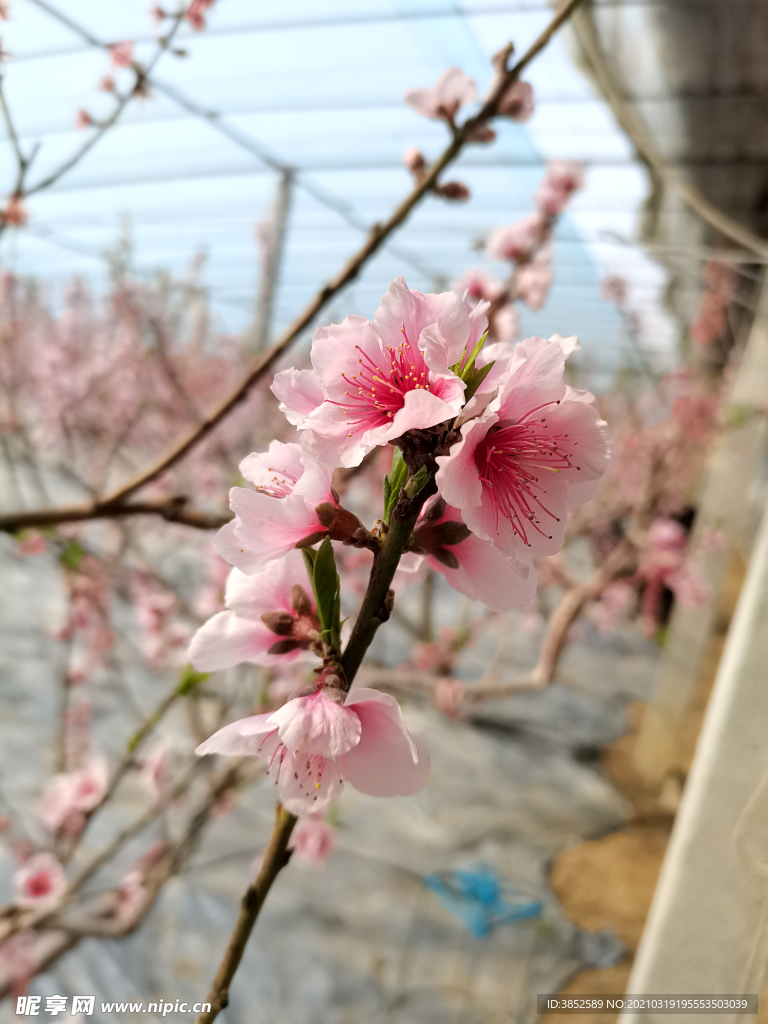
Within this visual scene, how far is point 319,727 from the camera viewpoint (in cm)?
27

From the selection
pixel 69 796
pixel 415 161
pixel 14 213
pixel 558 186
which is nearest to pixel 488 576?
pixel 415 161

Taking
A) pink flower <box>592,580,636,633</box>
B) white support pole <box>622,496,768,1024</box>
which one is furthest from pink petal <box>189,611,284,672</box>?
pink flower <box>592,580,636,633</box>

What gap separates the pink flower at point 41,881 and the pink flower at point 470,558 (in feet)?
3.54

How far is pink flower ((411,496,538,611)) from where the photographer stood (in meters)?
0.30

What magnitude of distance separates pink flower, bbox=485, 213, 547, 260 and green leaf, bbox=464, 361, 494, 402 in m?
0.92

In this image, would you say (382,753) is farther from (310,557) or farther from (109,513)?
(109,513)

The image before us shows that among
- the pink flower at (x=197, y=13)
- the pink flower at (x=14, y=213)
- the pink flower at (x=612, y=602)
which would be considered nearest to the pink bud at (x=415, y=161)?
the pink flower at (x=197, y=13)

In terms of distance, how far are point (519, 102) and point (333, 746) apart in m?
0.64

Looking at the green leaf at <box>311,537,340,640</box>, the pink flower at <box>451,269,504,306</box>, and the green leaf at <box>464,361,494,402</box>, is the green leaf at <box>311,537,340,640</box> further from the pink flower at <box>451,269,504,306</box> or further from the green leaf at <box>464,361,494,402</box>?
the pink flower at <box>451,269,504,306</box>

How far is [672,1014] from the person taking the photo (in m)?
0.71

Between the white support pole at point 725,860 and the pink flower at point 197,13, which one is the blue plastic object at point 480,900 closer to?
the white support pole at point 725,860

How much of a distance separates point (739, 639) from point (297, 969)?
1.34 meters

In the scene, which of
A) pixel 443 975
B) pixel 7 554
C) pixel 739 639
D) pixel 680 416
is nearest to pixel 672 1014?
pixel 739 639

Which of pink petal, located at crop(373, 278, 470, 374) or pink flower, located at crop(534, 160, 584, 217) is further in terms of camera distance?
pink flower, located at crop(534, 160, 584, 217)
